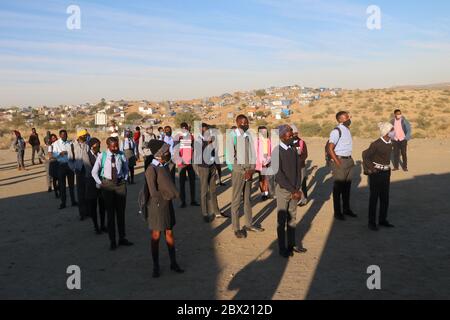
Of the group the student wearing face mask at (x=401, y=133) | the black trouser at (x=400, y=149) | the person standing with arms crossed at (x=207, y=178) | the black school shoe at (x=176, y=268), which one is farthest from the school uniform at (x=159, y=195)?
the black trouser at (x=400, y=149)

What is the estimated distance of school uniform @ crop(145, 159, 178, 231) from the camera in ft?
18.6

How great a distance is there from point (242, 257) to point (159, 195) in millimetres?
1788

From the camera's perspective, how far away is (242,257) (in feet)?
21.6

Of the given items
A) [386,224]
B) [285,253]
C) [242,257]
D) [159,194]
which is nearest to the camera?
[159,194]

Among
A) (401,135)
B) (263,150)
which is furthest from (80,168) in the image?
(401,135)

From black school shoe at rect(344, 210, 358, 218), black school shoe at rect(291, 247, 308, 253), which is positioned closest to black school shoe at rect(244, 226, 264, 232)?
black school shoe at rect(291, 247, 308, 253)

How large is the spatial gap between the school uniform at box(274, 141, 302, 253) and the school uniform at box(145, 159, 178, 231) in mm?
1686

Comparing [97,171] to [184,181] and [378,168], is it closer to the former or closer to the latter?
[184,181]

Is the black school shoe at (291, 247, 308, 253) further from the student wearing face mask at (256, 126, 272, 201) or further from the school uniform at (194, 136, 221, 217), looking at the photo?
the student wearing face mask at (256, 126, 272, 201)

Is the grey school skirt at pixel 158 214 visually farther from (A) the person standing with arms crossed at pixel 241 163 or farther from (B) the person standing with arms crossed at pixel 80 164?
(B) the person standing with arms crossed at pixel 80 164

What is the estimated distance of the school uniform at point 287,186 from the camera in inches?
249

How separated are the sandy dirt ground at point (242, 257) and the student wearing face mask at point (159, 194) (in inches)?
23.7
